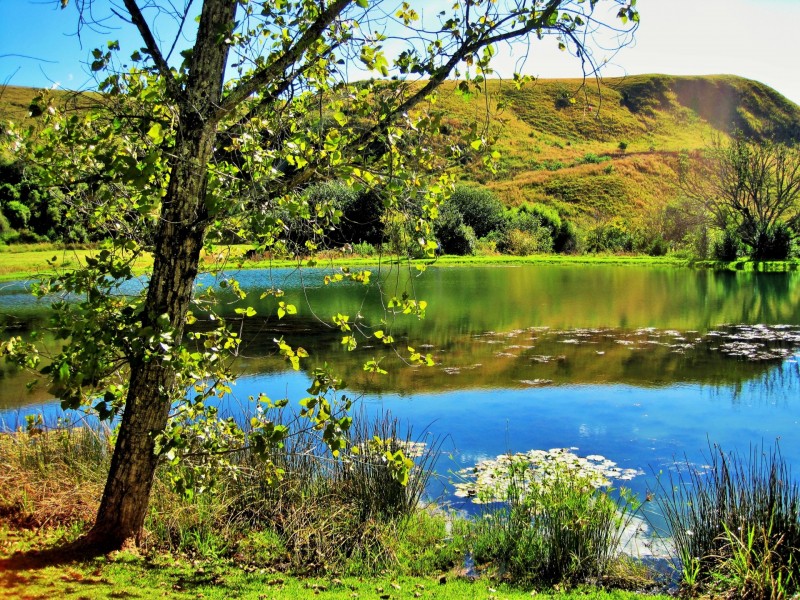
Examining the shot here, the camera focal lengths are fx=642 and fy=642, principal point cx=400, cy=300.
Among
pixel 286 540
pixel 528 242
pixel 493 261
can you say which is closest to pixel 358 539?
pixel 286 540

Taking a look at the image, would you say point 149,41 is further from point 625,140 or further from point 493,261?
point 625,140

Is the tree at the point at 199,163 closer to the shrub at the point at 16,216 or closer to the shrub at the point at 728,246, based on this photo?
the shrub at the point at 728,246

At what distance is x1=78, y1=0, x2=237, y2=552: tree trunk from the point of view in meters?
4.50

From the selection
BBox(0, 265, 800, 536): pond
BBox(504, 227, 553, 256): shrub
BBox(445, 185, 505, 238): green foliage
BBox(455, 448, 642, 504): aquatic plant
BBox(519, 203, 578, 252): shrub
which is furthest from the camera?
BBox(445, 185, 505, 238): green foliage

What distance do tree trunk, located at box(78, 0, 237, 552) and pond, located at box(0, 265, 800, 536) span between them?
0.90 meters

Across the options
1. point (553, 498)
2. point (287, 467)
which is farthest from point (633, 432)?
point (287, 467)

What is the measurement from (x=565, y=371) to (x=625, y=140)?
99.2 metres

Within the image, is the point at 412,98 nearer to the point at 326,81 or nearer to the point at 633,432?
the point at 326,81

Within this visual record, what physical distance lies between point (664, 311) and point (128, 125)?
21811 millimetres

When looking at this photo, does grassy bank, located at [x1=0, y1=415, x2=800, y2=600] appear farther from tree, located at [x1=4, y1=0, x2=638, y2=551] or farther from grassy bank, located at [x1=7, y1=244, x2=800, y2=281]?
grassy bank, located at [x1=7, y1=244, x2=800, y2=281]

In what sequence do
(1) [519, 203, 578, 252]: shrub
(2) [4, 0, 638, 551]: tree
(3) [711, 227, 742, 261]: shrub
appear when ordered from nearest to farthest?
(2) [4, 0, 638, 551]: tree → (3) [711, 227, 742, 261]: shrub → (1) [519, 203, 578, 252]: shrub

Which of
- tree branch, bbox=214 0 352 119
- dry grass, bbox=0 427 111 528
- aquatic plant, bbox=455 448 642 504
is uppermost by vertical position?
tree branch, bbox=214 0 352 119

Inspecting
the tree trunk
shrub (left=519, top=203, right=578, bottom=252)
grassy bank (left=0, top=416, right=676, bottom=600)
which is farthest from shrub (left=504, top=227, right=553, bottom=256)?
the tree trunk

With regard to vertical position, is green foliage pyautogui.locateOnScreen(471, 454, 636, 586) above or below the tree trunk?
below
